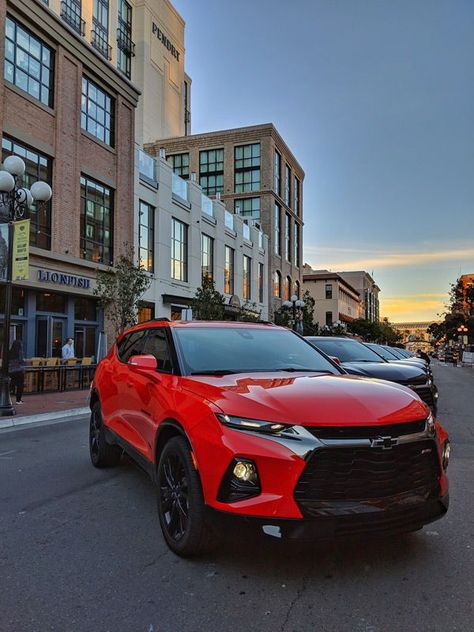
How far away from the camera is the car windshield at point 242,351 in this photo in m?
4.25

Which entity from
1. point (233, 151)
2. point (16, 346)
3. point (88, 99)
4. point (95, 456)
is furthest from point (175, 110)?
point (95, 456)

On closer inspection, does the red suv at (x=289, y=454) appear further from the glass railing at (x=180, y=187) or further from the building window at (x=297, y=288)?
the building window at (x=297, y=288)

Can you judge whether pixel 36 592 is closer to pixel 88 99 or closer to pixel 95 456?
pixel 95 456

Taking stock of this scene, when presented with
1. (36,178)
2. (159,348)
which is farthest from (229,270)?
(159,348)

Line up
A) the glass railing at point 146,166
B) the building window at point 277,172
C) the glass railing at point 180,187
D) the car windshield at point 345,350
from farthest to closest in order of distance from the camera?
the building window at point 277,172, the glass railing at point 180,187, the glass railing at point 146,166, the car windshield at point 345,350

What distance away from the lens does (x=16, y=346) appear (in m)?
13.1

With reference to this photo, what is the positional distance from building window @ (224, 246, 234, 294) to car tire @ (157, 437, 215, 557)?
35406 mm

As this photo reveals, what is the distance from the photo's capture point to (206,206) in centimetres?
3572

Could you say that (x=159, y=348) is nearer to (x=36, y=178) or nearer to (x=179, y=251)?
(x=36, y=178)

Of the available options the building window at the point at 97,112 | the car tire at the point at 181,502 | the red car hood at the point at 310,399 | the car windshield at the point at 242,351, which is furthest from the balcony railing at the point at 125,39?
the car tire at the point at 181,502

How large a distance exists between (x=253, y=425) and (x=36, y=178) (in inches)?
773

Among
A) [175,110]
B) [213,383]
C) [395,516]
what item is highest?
[175,110]

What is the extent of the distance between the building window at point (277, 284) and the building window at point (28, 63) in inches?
1304

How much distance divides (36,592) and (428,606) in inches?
92.3
